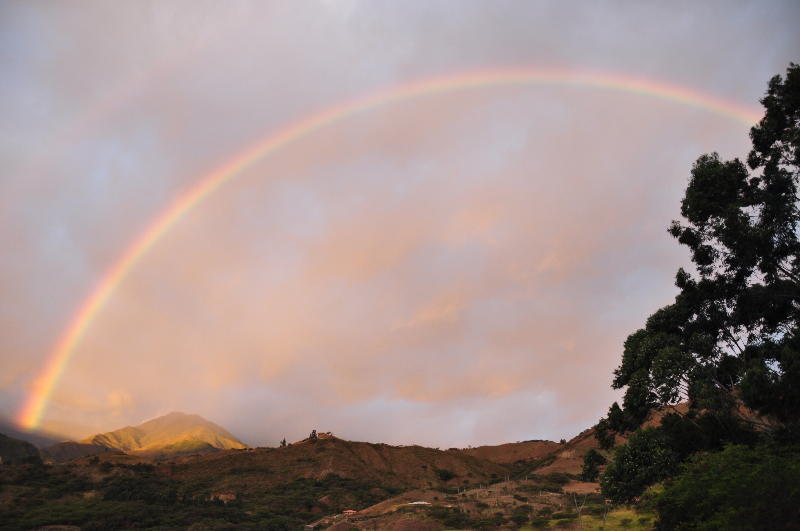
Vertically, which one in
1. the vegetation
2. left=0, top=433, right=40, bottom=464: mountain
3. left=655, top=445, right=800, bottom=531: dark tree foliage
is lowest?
the vegetation

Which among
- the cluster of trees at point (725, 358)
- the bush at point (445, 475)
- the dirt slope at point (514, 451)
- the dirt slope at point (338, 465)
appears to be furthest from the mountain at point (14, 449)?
the cluster of trees at point (725, 358)

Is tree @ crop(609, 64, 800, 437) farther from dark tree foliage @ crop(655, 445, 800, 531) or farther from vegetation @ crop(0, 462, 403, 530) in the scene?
vegetation @ crop(0, 462, 403, 530)

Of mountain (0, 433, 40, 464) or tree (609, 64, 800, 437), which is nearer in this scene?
tree (609, 64, 800, 437)

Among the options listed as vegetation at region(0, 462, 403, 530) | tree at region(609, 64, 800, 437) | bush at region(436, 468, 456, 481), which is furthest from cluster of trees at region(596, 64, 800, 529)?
bush at region(436, 468, 456, 481)

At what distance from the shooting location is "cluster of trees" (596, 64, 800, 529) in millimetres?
16875

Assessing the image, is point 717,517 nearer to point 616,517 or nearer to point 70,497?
point 616,517

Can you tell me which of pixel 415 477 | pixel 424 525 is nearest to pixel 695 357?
pixel 424 525

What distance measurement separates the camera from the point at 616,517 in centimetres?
3906

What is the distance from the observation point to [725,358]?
69.1 feet

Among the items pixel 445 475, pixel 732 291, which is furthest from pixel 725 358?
pixel 445 475

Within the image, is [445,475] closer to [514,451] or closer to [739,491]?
[514,451]

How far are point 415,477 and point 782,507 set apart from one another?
88897mm

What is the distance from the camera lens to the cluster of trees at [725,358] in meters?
16.9

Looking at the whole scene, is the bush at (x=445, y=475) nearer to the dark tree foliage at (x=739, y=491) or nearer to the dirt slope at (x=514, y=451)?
the dirt slope at (x=514, y=451)
